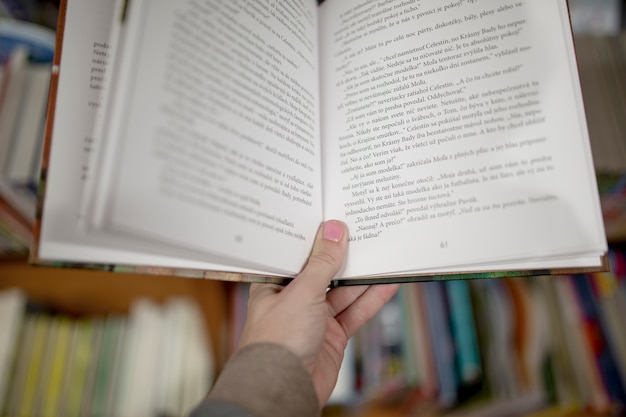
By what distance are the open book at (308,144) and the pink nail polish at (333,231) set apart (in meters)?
0.02

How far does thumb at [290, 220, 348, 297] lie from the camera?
0.55 meters

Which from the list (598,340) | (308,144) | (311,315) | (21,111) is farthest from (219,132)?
(598,340)

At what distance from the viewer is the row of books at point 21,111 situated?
82cm

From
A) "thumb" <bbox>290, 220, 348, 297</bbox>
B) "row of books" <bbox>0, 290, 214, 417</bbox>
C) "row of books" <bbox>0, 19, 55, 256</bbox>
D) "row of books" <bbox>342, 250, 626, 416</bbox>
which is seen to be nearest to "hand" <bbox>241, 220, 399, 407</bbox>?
"thumb" <bbox>290, 220, 348, 297</bbox>

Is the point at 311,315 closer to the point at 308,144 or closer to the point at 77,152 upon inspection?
A: the point at 308,144

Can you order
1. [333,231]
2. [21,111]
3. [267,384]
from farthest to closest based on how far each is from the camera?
[21,111] < [333,231] < [267,384]

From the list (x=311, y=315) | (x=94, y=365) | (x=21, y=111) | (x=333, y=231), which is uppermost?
(x=21, y=111)

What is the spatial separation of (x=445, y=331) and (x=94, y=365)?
0.84m

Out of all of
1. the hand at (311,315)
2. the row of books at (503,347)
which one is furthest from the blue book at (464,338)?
the hand at (311,315)

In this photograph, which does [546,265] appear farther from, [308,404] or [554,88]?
[308,404]

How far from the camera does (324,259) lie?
1.87 feet

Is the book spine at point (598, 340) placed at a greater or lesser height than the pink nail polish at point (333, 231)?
lesser

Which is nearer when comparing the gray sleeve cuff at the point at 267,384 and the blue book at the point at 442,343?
the gray sleeve cuff at the point at 267,384

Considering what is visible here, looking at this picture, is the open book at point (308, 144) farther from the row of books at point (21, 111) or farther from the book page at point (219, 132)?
the row of books at point (21, 111)
